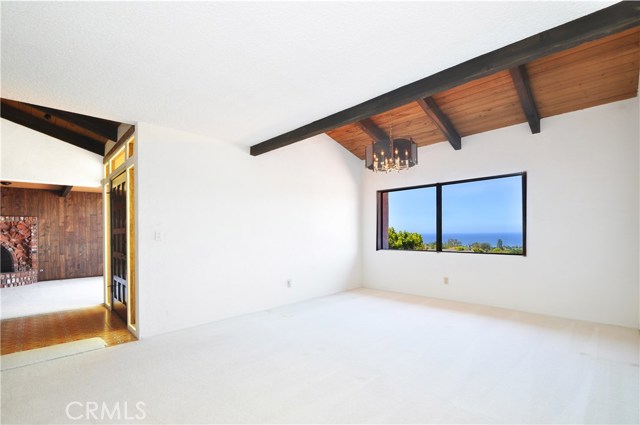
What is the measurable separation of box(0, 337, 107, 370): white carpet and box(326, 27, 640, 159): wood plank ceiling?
4644 millimetres

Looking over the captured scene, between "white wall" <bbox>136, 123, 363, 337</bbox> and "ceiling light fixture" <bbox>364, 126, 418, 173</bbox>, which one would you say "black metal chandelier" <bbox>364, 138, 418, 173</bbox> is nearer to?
"ceiling light fixture" <bbox>364, 126, 418, 173</bbox>

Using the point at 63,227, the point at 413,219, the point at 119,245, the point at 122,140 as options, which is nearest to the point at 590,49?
the point at 413,219

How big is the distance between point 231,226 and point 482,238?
13.6 feet

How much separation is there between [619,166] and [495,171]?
55.1 inches

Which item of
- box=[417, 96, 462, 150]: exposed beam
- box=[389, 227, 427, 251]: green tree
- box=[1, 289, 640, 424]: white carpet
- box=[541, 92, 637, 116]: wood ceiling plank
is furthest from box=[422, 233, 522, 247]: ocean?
box=[541, 92, 637, 116]: wood ceiling plank

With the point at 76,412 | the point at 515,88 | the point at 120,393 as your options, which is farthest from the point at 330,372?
Result: the point at 515,88

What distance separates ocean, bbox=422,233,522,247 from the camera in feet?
15.8

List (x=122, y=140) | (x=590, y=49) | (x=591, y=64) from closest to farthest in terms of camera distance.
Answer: (x=590, y=49) < (x=591, y=64) < (x=122, y=140)

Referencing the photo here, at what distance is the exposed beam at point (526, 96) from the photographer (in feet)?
11.5

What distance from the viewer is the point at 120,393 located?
2.35m

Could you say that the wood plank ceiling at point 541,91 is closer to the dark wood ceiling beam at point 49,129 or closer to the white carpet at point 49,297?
the dark wood ceiling beam at point 49,129

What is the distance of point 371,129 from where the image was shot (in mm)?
5293

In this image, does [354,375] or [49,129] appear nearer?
[354,375]

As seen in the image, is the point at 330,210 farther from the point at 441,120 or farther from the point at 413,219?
the point at 441,120
